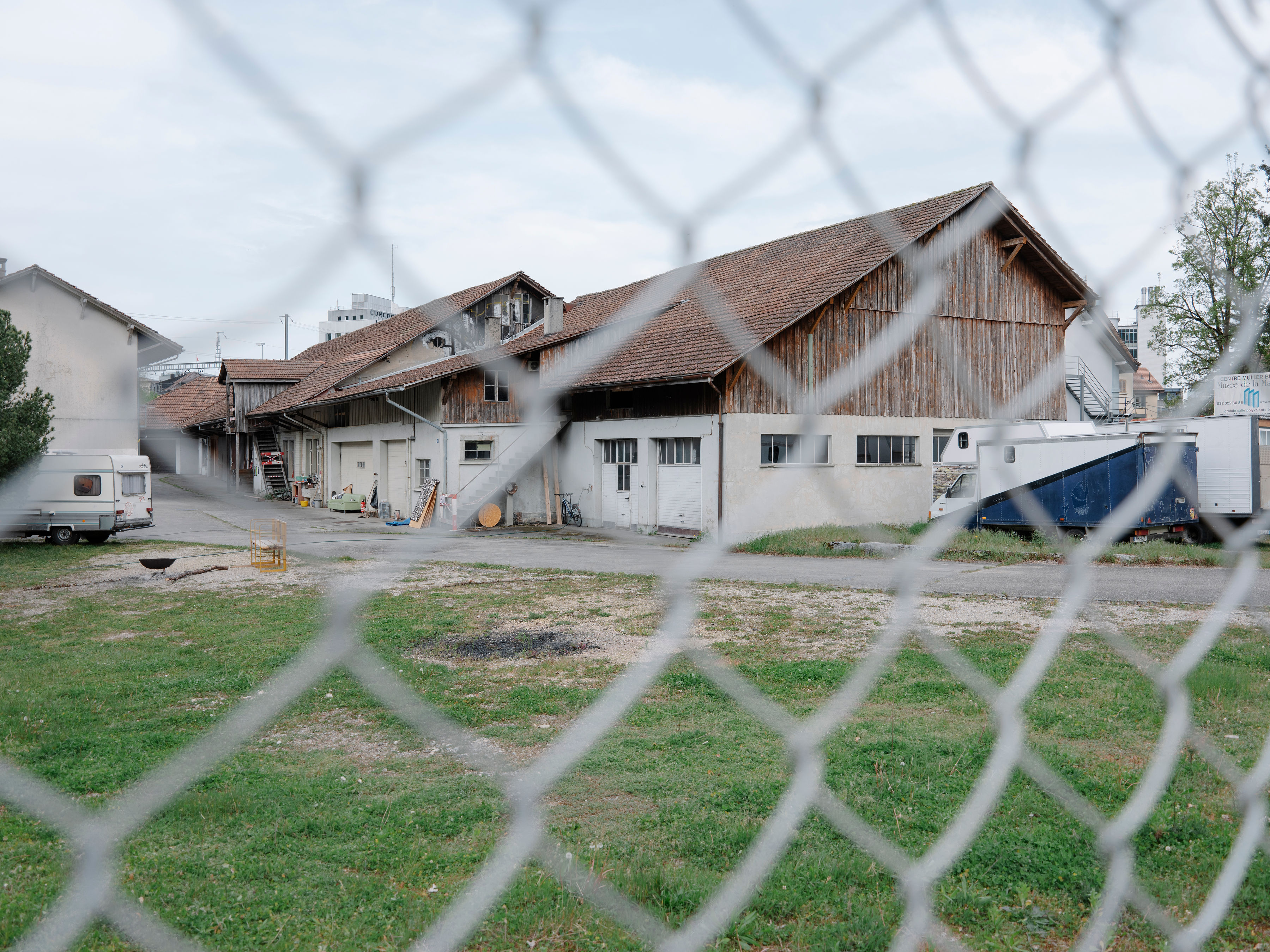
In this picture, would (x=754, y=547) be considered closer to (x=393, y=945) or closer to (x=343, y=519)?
(x=343, y=519)

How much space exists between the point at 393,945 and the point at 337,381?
183 centimetres

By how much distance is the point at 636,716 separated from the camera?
5.98m

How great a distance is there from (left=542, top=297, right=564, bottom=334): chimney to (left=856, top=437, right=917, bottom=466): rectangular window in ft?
43.7

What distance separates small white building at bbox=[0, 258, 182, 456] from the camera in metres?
0.83

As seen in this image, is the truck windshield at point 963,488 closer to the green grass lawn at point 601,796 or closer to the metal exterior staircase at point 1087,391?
the metal exterior staircase at point 1087,391

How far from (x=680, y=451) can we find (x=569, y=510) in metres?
4.38

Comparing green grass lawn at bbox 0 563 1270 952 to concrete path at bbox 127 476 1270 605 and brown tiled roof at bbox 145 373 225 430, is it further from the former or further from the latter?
brown tiled roof at bbox 145 373 225 430

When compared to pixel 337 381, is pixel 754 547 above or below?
below

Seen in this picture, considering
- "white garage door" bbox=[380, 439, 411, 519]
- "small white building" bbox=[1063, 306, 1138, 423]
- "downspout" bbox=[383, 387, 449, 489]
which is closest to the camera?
"small white building" bbox=[1063, 306, 1138, 423]

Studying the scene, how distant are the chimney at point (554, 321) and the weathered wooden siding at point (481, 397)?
320 millimetres

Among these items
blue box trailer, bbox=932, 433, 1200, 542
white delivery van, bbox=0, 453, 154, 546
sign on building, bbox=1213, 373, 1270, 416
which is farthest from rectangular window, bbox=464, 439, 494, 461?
sign on building, bbox=1213, 373, 1270, 416

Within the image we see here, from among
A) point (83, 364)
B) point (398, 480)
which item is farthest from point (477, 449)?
point (83, 364)

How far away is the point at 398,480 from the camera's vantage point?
23.7 m

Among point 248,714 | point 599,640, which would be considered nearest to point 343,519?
point 599,640
